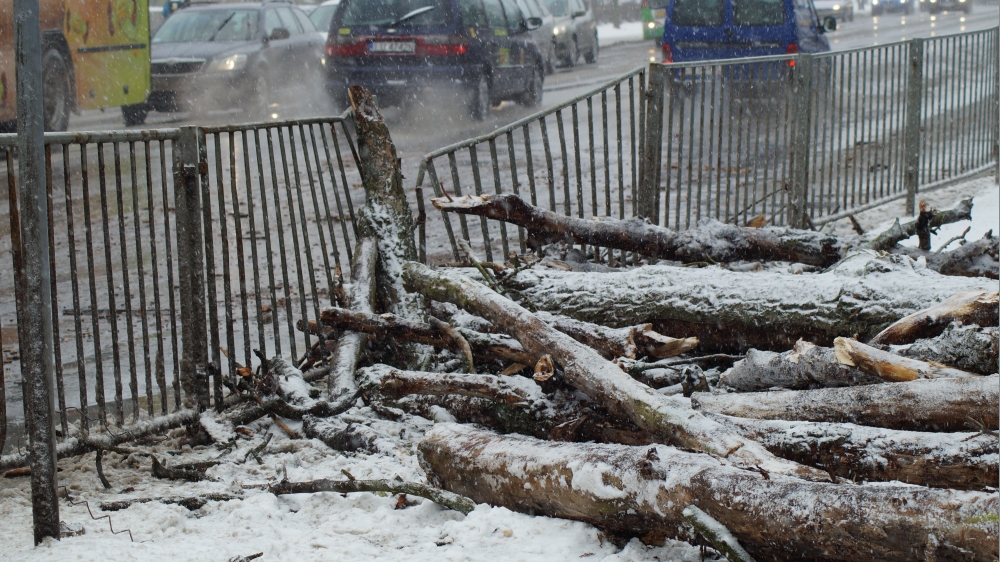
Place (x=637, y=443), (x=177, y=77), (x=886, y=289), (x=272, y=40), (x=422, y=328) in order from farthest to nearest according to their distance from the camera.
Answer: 1. (x=272, y=40)
2. (x=177, y=77)
3. (x=422, y=328)
4. (x=886, y=289)
5. (x=637, y=443)

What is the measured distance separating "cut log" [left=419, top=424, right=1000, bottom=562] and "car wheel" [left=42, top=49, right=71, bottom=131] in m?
12.7

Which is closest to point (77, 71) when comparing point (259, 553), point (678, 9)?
point (678, 9)

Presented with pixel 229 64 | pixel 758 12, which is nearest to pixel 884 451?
pixel 758 12

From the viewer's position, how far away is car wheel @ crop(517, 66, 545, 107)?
53.9 feet

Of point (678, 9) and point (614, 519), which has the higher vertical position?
point (678, 9)

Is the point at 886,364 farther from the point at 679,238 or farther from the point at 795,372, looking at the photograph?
the point at 679,238

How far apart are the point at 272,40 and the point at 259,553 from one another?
1544 centimetres

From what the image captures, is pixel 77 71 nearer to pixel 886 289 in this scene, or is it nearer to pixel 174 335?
pixel 174 335

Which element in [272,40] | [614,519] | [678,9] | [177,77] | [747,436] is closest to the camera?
[614,519]

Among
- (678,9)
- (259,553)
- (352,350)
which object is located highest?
(678,9)

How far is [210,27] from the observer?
54.6ft

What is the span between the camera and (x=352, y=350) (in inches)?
176

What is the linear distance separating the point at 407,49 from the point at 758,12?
16.6ft

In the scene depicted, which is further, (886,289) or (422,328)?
(422,328)
